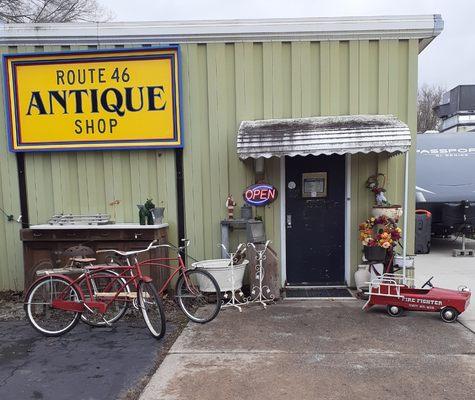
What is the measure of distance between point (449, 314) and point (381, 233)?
1.30 meters

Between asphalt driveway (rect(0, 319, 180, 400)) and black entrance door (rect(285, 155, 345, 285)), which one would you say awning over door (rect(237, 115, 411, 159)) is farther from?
asphalt driveway (rect(0, 319, 180, 400))

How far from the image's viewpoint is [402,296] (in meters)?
4.86

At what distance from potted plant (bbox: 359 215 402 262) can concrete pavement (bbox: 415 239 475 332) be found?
1.21 metres

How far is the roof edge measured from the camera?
5574 millimetres

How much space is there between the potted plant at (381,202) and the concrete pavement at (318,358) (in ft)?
4.35

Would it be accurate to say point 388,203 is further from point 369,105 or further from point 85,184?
point 85,184

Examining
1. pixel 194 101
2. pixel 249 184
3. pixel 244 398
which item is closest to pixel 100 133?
pixel 194 101

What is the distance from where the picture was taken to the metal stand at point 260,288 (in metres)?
5.44

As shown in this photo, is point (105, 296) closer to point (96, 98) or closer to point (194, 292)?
point (194, 292)

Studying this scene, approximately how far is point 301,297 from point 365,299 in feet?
2.94

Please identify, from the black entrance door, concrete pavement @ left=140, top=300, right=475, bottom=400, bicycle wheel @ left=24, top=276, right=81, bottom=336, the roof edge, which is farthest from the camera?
the black entrance door

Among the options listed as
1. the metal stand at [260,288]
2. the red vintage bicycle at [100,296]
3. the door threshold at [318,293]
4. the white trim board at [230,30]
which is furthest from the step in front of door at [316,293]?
the white trim board at [230,30]

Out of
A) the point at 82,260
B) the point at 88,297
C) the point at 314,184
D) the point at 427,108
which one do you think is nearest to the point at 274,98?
the point at 314,184

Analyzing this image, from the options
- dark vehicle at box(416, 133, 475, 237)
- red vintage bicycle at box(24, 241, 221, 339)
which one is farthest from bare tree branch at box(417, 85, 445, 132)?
red vintage bicycle at box(24, 241, 221, 339)
